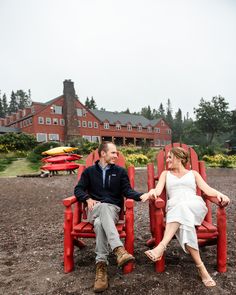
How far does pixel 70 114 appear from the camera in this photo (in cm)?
3644

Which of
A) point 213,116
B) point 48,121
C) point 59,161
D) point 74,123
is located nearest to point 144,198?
point 59,161

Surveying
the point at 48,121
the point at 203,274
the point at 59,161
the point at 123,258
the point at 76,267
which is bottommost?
the point at 76,267

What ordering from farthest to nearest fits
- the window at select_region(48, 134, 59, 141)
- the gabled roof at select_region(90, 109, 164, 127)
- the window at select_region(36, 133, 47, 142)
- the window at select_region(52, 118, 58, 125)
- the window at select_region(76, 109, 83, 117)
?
1. the gabled roof at select_region(90, 109, 164, 127)
2. the window at select_region(76, 109, 83, 117)
3. the window at select_region(52, 118, 58, 125)
4. the window at select_region(48, 134, 59, 141)
5. the window at select_region(36, 133, 47, 142)

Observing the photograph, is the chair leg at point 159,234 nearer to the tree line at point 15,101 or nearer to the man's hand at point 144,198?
the man's hand at point 144,198

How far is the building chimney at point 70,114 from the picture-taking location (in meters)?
35.9

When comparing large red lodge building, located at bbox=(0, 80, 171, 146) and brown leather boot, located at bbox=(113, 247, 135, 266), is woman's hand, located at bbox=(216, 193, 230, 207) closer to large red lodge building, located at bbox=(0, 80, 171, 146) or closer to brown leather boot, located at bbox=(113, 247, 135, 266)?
brown leather boot, located at bbox=(113, 247, 135, 266)

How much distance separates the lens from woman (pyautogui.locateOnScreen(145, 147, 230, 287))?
2500mm

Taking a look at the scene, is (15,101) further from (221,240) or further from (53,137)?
(221,240)

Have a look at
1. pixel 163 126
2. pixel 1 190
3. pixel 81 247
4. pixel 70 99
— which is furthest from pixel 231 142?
pixel 81 247

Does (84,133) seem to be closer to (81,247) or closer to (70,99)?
(70,99)

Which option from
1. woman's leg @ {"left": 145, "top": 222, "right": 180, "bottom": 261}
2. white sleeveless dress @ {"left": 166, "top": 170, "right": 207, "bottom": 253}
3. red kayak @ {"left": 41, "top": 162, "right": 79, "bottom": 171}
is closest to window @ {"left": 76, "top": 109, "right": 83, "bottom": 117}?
red kayak @ {"left": 41, "top": 162, "right": 79, "bottom": 171}

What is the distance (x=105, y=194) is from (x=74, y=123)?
34302 millimetres

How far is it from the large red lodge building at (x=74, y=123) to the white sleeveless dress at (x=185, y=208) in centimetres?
3349

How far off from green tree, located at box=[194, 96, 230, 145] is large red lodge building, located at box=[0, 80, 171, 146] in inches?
303
